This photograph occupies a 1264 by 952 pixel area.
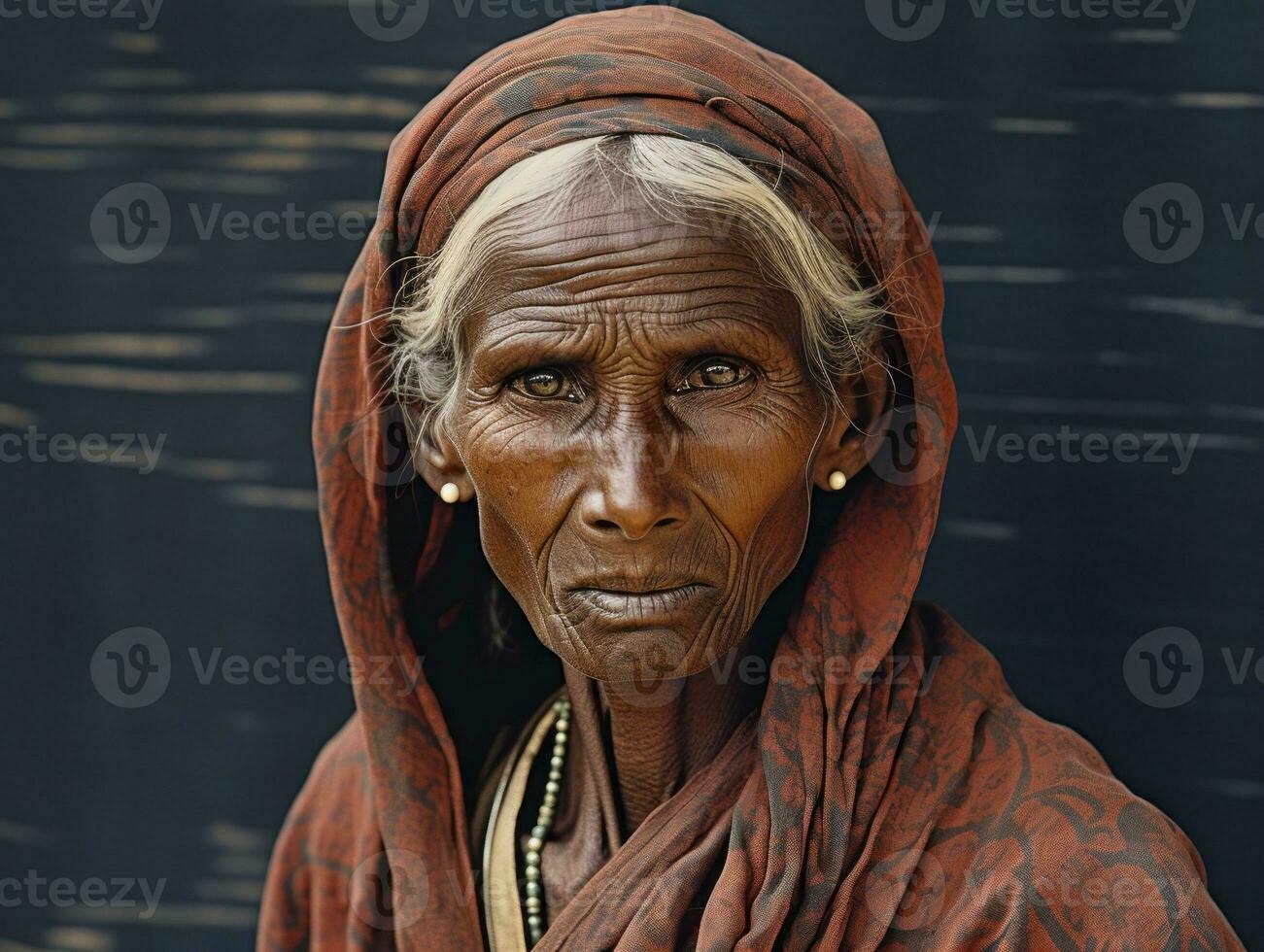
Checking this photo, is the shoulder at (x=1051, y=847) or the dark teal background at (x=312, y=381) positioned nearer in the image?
the shoulder at (x=1051, y=847)

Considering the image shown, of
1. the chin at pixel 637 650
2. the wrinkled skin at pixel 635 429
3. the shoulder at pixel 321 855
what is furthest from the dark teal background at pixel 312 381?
the chin at pixel 637 650

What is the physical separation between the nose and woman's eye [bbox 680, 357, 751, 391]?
0.27 feet

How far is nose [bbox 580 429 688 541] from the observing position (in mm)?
1771

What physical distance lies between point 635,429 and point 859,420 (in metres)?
0.35

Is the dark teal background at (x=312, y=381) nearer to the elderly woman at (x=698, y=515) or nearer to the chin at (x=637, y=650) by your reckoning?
the elderly woman at (x=698, y=515)

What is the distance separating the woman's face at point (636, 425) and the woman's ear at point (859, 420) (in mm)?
82

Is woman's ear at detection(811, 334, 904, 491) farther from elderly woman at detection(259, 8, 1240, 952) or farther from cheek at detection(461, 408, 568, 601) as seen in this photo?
cheek at detection(461, 408, 568, 601)

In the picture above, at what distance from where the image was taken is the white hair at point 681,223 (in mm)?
1806

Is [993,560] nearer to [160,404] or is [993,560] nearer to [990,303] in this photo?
[990,303]

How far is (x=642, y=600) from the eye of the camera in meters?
1.84

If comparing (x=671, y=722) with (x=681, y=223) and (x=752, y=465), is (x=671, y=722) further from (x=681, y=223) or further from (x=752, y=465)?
(x=681, y=223)

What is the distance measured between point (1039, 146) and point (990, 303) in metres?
0.30

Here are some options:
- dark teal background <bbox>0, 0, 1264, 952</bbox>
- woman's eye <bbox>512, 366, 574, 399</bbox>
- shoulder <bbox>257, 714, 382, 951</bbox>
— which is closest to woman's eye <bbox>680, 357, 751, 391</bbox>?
woman's eye <bbox>512, 366, 574, 399</bbox>

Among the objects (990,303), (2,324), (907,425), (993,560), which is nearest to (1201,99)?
(990,303)
